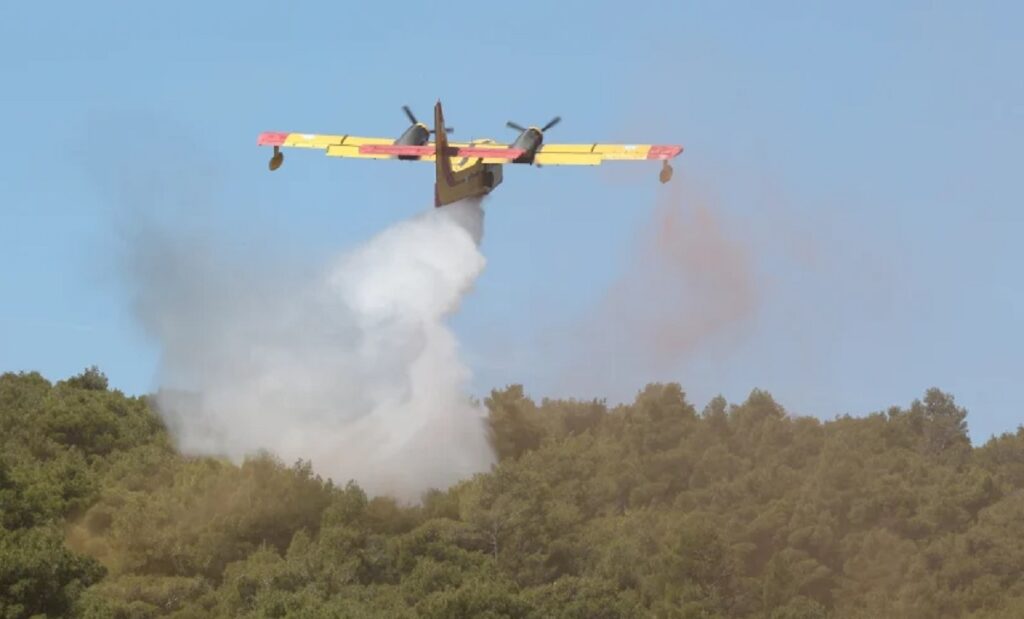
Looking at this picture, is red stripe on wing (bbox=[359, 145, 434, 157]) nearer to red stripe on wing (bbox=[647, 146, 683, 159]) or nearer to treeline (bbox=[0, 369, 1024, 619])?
red stripe on wing (bbox=[647, 146, 683, 159])

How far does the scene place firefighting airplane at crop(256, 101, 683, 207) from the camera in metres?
71.6

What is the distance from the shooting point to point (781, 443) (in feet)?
444

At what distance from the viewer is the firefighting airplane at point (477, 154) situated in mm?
71625

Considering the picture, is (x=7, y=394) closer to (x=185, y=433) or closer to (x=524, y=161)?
(x=185, y=433)

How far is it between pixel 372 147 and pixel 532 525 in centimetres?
2666

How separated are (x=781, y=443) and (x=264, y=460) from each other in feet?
171

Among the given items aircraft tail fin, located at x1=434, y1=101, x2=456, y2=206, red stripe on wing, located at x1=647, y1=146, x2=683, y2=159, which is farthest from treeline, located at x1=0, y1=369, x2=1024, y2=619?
red stripe on wing, located at x1=647, y1=146, x2=683, y2=159

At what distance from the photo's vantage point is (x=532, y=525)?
96.4 m

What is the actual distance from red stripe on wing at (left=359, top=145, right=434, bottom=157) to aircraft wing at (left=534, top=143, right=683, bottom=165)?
3.92 metres

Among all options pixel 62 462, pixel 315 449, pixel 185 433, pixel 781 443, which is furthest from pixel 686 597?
pixel 781 443

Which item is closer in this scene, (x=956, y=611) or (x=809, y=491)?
(x=956, y=611)

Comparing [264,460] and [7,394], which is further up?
[7,394]

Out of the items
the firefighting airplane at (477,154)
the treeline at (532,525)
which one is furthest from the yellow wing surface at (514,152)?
the treeline at (532,525)

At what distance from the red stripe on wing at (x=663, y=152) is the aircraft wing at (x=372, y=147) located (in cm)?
435
